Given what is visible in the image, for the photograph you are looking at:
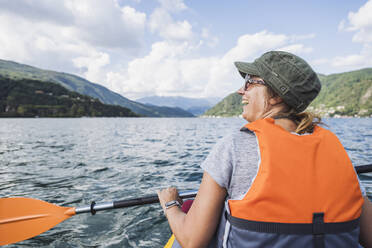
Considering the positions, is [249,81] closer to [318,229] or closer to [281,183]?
[281,183]

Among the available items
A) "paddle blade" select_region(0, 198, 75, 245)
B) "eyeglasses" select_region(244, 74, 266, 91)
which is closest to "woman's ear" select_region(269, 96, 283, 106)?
"eyeglasses" select_region(244, 74, 266, 91)

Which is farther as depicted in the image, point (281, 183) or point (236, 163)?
point (236, 163)

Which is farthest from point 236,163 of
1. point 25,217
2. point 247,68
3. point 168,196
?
point 25,217

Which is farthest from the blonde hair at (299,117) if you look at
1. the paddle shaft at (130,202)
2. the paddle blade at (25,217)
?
the paddle blade at (25,217)

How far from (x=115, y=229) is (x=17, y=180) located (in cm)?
624

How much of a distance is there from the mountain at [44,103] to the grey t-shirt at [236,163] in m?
157

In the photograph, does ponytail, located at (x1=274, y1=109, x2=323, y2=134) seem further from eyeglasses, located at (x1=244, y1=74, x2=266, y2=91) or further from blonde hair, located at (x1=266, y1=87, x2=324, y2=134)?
eyeglasses, located at (x1=244, y1=74, x2=266, y2=91)

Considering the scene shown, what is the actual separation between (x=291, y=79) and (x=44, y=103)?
186m

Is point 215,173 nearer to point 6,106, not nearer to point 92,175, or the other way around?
point 92,175

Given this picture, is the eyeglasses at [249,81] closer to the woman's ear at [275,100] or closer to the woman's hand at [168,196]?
the woman's ear at [275,100]

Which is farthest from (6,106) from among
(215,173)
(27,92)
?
(215,173)

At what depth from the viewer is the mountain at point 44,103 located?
13750 centimetres

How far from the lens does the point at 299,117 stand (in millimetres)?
1973

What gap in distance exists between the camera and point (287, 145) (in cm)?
163
